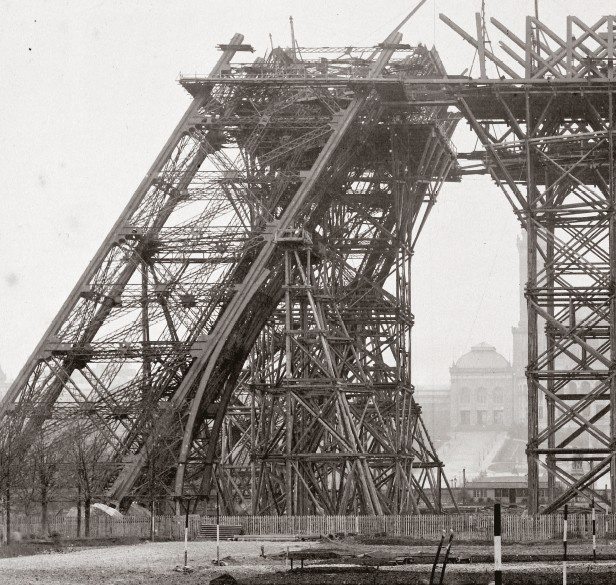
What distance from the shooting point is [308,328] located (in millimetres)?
62062

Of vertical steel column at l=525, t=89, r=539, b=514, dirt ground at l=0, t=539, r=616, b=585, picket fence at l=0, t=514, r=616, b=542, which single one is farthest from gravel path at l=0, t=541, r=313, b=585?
vertical steel column at l=525, t=89, r=539, b=514

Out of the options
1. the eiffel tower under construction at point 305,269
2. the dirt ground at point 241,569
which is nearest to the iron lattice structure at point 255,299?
the eiffel tower under construction at point 305,269

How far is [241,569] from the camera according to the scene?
3928cm

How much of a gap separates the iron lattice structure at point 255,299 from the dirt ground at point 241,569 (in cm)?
1085

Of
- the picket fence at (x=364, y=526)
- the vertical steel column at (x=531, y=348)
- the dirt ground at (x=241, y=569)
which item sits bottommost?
the dirt ground at (x=241, y=569)

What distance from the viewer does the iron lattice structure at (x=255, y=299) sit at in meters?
58.8

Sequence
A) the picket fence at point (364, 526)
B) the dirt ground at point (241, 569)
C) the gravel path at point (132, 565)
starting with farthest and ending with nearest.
→ the picket fence at point (364, 526) → the gravel path at point (132, 565) → the dirt ground at point (241, 569)

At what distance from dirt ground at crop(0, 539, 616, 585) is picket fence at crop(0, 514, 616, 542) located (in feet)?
12.5

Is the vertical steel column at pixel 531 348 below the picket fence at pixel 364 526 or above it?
above

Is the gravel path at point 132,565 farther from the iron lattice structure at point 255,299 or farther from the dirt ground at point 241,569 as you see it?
the iron lattice structure at point 255,299

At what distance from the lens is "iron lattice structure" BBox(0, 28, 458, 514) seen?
5881 centimetres

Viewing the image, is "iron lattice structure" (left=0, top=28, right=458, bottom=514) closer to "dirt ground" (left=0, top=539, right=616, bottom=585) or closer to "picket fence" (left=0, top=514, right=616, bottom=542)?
"picket fence" (left=0, top=514, right=616, bottom=542)

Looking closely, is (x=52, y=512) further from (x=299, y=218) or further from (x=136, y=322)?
(x=299, y=218)

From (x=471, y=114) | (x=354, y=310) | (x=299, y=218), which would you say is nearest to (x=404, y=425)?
(x=354, y=310)
